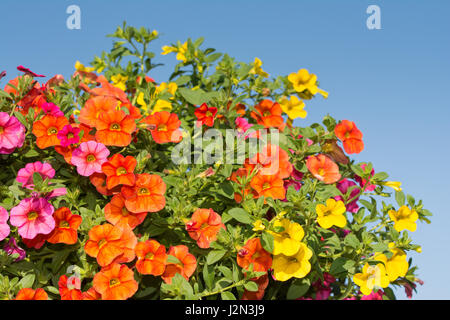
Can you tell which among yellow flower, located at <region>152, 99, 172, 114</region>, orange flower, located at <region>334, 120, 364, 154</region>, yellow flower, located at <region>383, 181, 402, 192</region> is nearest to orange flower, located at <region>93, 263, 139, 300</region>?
yellow flower, located at <region>152, 99, 172, 114</region>

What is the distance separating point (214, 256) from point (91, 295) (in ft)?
1.56

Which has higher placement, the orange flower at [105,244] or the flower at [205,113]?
the flower at [205,113]

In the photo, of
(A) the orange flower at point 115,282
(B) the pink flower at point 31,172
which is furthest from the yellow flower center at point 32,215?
(A) the orange flower at point 115,282

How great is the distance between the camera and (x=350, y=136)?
2254 millimetres

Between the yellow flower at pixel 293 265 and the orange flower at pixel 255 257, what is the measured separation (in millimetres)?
40

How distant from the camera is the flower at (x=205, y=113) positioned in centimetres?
222

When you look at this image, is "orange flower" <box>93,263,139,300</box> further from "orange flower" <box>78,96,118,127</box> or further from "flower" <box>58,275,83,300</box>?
"orange flower" <box>78,96,118,127</box>

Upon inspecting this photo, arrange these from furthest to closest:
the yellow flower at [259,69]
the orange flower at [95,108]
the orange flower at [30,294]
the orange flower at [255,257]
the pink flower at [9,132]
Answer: the yellow flower at [259,69] → the orange flower at [95,108] → the pink flower at [9,132] → the orange flower at [255,257] → the orange flower at [30,294]

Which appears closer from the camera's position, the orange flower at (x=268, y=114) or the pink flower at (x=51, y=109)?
the pink flower at (x=51, y=109)

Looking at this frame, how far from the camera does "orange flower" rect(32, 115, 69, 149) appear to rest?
6.35ft

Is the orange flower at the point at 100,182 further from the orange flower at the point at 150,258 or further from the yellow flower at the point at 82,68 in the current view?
the yellow flower at the point at 82,68

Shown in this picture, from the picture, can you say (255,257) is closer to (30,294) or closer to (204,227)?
(204,227)

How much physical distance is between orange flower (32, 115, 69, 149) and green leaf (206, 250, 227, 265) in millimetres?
786

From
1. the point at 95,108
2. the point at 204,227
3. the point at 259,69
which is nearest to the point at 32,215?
the point at 95,108
